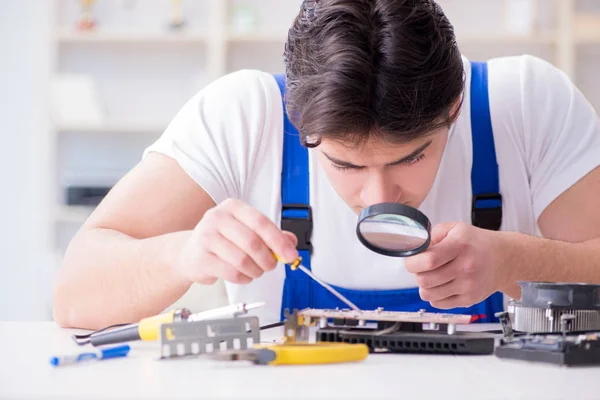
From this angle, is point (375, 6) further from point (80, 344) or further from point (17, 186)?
point (17, 186)

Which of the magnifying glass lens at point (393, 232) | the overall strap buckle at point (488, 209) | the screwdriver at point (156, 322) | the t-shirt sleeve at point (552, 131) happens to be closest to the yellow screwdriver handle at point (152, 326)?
the screwdriver at point (156, 322)

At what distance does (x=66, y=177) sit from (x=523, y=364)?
4112 millimetres

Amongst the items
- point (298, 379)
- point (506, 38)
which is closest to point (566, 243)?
point (298, 379)

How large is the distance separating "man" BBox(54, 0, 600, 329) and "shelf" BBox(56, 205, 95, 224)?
291 centimetres

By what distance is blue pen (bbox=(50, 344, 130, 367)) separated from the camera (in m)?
1.10

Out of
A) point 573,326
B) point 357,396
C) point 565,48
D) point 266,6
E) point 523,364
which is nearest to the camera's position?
point 357,396

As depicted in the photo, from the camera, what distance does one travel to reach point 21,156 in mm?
4961

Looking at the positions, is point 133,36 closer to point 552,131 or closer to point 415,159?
point 552,131

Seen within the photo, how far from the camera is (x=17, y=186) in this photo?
4977mm

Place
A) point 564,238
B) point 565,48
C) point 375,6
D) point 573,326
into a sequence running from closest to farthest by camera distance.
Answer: point 573,326 < point 375,6 < point 564,238 < point 565,48

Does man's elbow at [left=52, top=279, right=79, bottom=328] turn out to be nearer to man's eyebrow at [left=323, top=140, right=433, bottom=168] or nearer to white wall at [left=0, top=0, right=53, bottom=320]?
man's eyebrow at [left=323, top=140, right=433, bottom=168]

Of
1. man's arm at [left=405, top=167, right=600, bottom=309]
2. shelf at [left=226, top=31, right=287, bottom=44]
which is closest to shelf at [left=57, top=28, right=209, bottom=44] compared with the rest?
shelf at [left=226, top=31, right=287, bottom=44]

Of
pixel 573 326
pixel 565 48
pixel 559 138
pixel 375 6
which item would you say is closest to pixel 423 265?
pixel 573 326

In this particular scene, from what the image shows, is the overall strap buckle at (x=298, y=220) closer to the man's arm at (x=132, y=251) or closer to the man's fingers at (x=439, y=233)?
the man's arm at (x=132, y=251)
